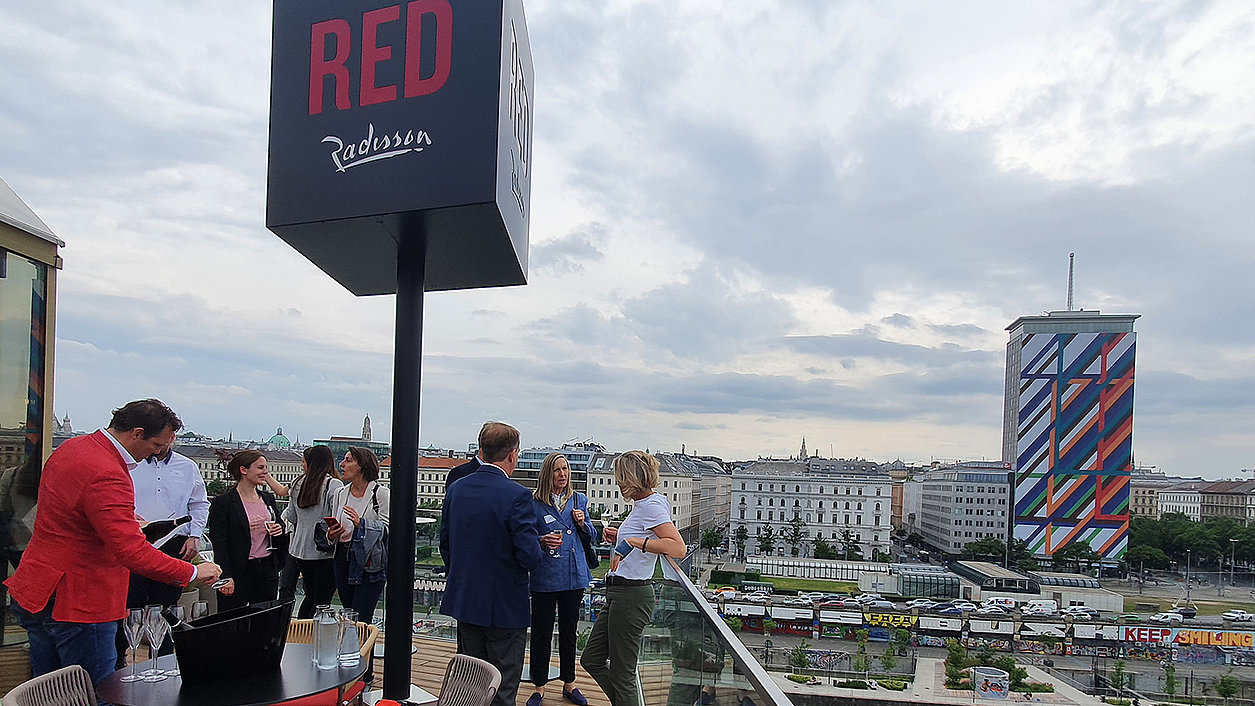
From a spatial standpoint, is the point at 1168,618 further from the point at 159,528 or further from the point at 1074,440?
the point at 159,528

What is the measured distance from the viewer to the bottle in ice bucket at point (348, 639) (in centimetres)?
288

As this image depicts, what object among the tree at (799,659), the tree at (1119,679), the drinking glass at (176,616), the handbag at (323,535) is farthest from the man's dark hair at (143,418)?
the tree at (1119,679)

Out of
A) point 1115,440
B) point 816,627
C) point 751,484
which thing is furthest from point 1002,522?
point 816,627

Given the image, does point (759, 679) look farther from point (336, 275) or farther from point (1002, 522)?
point (1002, 522)

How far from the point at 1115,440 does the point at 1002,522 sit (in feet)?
46.6

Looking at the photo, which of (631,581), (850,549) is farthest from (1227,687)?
(631,581)

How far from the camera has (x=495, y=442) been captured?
354 cm

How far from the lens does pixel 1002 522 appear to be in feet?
272

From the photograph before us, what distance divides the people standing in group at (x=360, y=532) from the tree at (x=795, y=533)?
76.7 m

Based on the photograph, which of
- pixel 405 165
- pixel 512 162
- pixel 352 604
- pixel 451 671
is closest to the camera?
pixel 451 671

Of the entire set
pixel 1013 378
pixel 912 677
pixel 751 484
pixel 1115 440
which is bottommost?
pixel 912 677

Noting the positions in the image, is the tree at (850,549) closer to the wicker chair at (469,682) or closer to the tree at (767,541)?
the tree at (767,541)

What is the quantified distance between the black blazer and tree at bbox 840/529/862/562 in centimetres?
7486

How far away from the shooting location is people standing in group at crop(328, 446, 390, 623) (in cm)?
439
